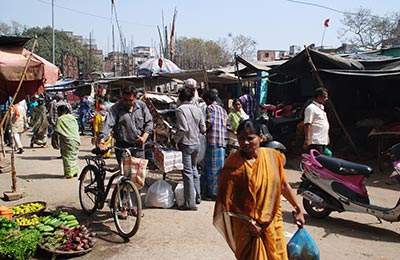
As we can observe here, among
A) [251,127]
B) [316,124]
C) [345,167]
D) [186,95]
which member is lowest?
[345,167]

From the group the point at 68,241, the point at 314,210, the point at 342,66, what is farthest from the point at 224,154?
the point at 342,66

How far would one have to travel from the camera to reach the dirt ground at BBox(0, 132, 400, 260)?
4371mm

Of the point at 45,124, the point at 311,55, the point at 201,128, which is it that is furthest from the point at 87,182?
the point at 45,124

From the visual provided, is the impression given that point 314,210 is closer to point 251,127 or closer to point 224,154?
point 224,154

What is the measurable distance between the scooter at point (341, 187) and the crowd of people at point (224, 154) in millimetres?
1564

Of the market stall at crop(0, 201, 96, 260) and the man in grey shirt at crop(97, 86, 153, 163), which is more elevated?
the man in grey shirt at crop(97, 86, 153, 163)

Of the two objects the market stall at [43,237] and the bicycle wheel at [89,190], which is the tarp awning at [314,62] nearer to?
the bicycle wheel at [89,190]

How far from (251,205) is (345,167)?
302 cm

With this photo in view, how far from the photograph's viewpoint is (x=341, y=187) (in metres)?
5.30

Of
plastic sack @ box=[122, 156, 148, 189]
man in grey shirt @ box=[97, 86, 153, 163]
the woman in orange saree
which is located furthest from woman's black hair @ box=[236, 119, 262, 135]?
man in grey shirt @ box=[97, 86, 153, 163]

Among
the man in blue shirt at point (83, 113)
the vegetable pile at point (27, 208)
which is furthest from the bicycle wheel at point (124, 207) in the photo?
the man in blue shirt at point (83, 113)

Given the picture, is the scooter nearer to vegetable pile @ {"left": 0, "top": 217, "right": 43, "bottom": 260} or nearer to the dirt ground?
the dirt ground

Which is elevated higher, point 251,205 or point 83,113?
point 83,113

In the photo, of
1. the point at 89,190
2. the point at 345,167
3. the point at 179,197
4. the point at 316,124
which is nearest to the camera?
the point at 345,167
